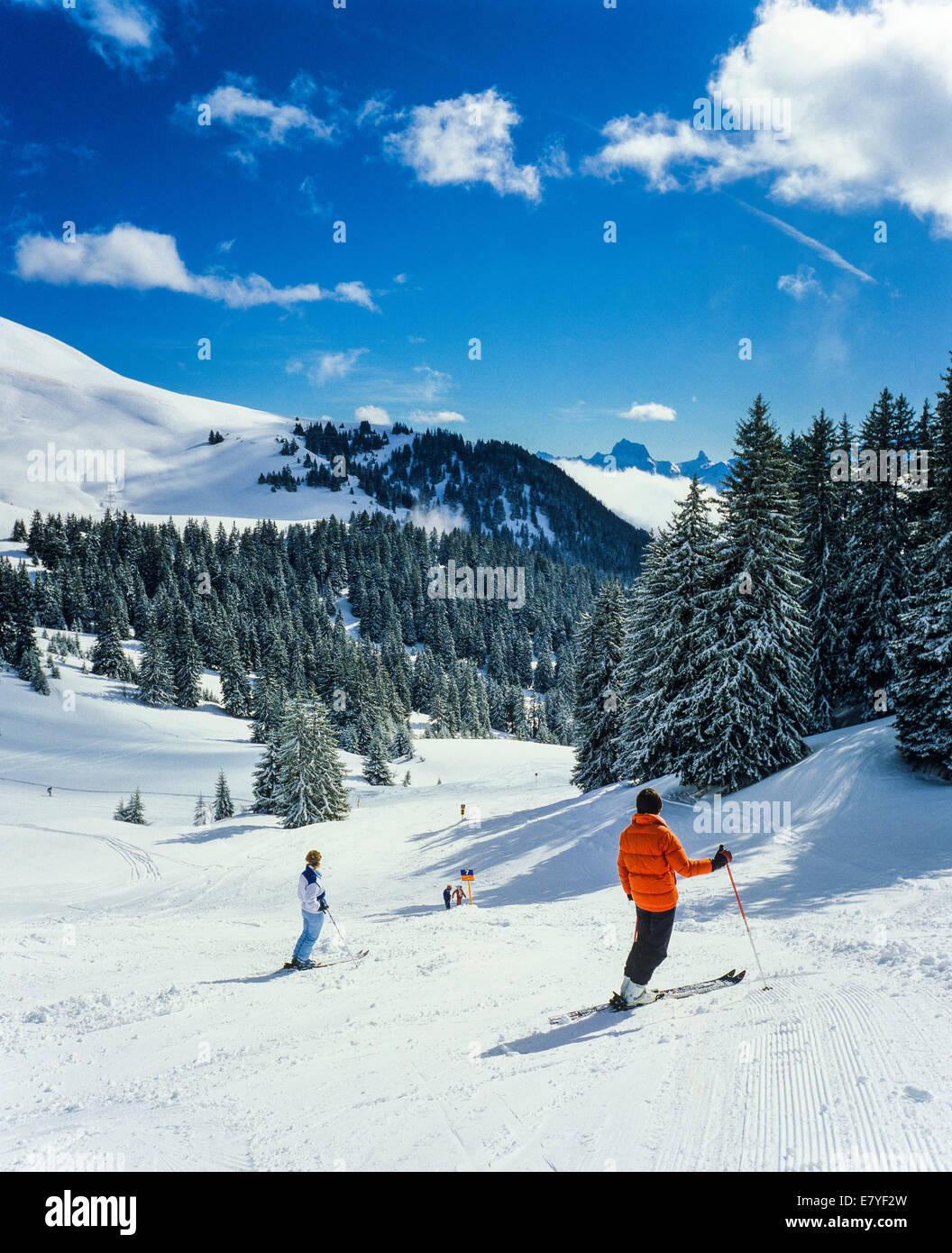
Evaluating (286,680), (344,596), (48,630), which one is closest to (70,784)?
(286,680)

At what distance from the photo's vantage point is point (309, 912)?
30.0 feet

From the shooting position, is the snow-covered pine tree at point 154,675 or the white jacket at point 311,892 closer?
the white jacket at point 311,892

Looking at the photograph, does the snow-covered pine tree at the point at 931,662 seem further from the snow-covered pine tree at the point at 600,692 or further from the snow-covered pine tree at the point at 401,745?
the snow-covered pine tree at the point at 401,745

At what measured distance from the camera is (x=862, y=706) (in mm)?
27625

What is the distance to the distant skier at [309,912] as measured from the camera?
9.05 meters

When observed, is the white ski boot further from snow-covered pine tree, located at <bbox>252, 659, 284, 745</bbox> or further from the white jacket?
snow-covered pine tree, located at <bbox>252, 659, 284, 745</bbox>

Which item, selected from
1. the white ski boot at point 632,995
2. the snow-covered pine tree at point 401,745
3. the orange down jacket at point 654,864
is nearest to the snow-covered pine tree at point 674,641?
the white ski boot at point 632,995

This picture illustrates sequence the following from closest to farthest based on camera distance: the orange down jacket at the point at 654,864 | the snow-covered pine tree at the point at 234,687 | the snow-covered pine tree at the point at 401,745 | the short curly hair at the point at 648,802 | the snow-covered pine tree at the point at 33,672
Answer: the orange down jacket at the point at 654,864
the short curly hair at the point at 648,802
the snow-covered pine tree at the point at 401,745
the snow-covered pine tree at the point at 33,672
the snow-covered pine tree at the point at 234,687

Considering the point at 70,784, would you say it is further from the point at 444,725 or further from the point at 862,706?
the point at 862,706

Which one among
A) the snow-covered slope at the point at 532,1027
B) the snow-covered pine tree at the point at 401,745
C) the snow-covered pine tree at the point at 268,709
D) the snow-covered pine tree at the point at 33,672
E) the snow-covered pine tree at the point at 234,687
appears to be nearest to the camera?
the snow-covered slope at the point at 532,1027

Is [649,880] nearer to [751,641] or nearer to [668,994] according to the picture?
[668,994]

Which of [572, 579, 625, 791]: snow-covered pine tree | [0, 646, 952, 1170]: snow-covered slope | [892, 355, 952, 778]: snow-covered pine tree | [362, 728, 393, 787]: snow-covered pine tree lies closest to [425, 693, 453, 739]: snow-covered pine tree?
[362, 728, 393, 787]: snow-covered pine tree

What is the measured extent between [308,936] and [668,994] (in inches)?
215

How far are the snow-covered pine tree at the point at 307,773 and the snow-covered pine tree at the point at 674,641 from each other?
55.5ft
